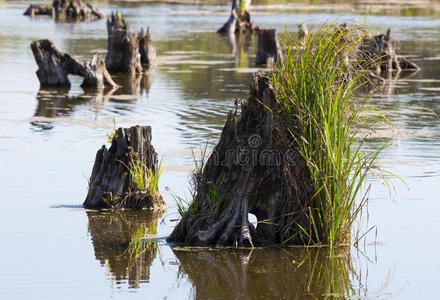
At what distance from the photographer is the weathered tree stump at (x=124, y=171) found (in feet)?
33.3

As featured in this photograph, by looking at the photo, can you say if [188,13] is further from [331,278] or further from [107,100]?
[331,278]

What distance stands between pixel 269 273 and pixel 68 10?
4890cm

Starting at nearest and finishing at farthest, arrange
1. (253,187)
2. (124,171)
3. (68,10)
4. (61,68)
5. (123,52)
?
(253,187) < (124,171) < (61,68) < (123,52) < (68,10)

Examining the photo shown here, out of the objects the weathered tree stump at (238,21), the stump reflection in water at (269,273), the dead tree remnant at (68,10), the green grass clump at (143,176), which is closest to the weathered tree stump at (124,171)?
the green grass clump at (143,176)

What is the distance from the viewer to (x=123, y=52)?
84.9ft

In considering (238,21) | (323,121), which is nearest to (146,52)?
(238,21)

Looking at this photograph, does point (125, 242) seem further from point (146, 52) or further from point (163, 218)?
point (146, 52)

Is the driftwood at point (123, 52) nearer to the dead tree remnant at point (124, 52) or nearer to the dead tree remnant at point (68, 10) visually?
the dead tree remnant at point (124, 52)

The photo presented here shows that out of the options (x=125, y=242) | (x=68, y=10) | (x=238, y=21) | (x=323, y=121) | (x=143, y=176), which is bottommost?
(x=125, y=242)

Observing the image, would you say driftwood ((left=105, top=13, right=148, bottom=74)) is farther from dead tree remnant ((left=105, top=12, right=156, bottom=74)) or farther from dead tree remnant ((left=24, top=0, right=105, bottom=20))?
dead tree remnant ((left=24, top=0, right=105, bottom=20))

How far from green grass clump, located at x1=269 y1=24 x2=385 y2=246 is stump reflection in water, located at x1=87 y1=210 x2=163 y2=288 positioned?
5.12 ft

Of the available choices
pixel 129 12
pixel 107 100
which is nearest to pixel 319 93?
pixel 107 100

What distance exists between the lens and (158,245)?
8.79 m

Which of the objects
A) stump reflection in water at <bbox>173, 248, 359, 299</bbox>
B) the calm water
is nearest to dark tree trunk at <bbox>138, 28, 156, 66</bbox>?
the calm water
